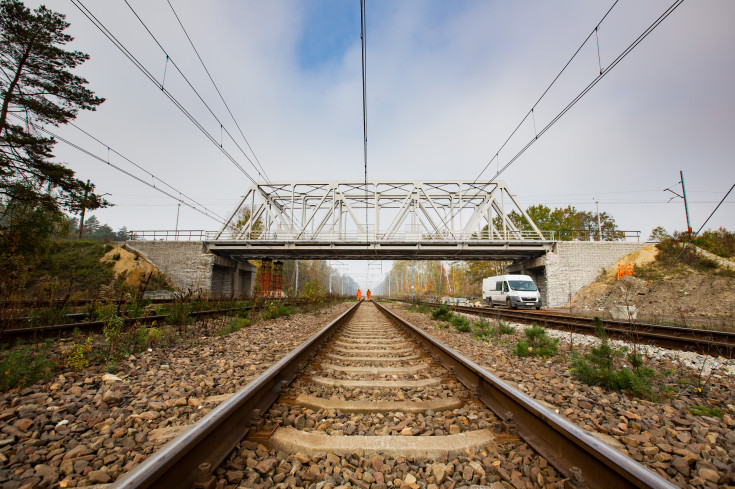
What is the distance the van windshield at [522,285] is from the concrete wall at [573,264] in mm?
7808

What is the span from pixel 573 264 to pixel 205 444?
3112cm

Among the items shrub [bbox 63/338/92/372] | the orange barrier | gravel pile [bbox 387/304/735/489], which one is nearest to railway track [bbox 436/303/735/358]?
gravel pile [bbox 387/304/735/489]

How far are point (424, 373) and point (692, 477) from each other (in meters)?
2.50

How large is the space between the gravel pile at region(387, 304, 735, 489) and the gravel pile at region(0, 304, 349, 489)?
340 cm

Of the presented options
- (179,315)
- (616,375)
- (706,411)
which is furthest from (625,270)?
(179,315)

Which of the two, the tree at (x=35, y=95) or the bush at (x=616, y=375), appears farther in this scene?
the tree at (x=35, y=95)

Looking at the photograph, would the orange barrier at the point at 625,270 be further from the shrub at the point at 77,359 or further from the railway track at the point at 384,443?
the shrub at the point at 77,359

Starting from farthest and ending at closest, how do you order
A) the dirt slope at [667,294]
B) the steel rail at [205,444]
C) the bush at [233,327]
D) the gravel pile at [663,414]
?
the dirt slope at [667,294], the bush at [233,327], the gravel pile at [663,414], the steel rail at [205,444]

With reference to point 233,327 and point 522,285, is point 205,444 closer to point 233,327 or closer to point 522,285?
point 233,327

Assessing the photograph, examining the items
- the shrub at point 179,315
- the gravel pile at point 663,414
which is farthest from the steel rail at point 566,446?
the shrub at point 179,315

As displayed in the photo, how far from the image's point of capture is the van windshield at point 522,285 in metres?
20.2

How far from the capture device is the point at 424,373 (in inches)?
160

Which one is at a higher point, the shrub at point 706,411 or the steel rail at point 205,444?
the steel rail at point 205,444

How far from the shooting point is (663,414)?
291 cm
